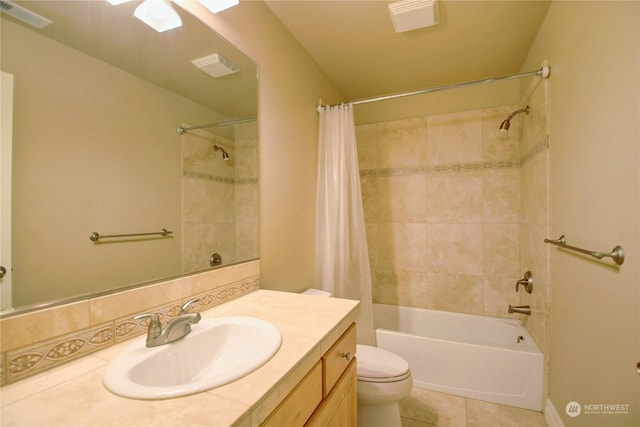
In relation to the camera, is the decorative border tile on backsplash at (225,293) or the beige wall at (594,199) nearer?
the beige wall at (594,199)

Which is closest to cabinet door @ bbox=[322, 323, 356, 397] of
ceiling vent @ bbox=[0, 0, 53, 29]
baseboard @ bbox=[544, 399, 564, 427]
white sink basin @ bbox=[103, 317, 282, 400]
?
white sink basin @ bbox=[103, 317, 282, 400]

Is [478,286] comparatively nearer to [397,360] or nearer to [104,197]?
[397,360]

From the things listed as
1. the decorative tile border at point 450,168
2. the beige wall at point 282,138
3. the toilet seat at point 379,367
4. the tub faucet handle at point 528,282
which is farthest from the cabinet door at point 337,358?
the decorative tile border at point 450,168

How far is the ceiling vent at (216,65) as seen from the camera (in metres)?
1.17

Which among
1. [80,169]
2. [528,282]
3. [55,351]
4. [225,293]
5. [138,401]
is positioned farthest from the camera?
[528,282]

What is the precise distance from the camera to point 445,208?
245 centimetres

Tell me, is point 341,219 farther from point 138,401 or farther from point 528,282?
point 138,401

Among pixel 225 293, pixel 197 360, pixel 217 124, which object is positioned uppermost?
pixel 217 124

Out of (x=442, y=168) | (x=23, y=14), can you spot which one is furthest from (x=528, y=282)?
(x=23, y=14)

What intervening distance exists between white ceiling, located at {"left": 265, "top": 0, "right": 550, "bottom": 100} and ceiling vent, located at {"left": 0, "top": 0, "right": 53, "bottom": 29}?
1.16 metres

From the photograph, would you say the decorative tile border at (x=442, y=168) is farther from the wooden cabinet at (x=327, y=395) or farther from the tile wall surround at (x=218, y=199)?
the wooden cabinet at (x=327, y=395)

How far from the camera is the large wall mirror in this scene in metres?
0.66

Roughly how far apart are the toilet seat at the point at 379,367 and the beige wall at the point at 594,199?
75cm

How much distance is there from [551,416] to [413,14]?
240 centimetres
